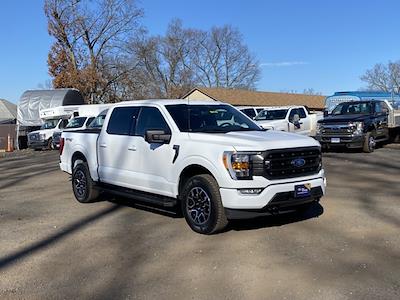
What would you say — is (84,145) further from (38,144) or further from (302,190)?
(38,144)

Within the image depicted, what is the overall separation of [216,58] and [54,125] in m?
57.9

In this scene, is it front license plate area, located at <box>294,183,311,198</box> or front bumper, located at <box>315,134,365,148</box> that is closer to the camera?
front license plate area, located at <box>294,183,311,198</box>

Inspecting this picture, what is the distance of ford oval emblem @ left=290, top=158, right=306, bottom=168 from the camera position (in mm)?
6739

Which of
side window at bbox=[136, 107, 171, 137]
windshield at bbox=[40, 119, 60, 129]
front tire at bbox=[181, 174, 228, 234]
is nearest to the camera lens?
front tire at bbox=[181, 174, 228, 234]

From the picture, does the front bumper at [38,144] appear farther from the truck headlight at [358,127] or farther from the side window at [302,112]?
the truck headlight at [358,127]

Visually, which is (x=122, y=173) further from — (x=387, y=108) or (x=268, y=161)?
(x=387, y=108)

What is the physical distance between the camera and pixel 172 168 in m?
7.33

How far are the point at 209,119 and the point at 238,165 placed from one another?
1547 mm

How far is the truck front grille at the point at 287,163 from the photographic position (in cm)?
646

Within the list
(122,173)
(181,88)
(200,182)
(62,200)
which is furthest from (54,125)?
(181,88)

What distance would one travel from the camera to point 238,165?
6.46 meters

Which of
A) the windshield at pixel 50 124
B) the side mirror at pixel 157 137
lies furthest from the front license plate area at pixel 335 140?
the windshield at pixel 50 124

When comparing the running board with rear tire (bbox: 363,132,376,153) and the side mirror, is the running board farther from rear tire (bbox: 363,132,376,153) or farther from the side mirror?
rear tire (bbox: 363,132,376,153)

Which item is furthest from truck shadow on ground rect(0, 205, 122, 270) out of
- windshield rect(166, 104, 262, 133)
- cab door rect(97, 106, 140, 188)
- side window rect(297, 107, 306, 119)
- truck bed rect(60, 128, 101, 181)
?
side window rect(297, 107, 306, 119)
